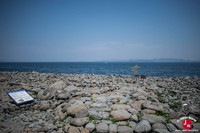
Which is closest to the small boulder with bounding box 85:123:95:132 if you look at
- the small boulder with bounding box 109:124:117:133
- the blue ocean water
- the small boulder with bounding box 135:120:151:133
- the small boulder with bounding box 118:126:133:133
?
the small boulder with bounding box 109:124:117:133

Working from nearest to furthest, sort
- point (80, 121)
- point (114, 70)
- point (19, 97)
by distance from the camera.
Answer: point (80, 121), point (19, 97), point (114, 70)

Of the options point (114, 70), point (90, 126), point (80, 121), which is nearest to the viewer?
point (90, 126)

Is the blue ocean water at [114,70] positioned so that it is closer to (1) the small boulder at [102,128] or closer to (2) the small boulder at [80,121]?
(2) the small boulder at [80,121]

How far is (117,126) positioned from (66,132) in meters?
1.99

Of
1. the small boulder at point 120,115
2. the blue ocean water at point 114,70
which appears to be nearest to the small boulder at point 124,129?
the small boulder at point 120,115

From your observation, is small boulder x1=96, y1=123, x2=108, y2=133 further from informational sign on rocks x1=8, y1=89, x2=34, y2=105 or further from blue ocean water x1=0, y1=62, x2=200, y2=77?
blue ocean water x1=0, y1=62, x2=200, y2=77

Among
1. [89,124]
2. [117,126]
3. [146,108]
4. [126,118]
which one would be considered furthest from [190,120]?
[89,124]

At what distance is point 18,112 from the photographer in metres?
5.16

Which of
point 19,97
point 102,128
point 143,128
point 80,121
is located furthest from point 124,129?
point 19,97

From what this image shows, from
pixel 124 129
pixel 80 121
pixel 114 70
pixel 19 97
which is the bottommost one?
pixel 114 70

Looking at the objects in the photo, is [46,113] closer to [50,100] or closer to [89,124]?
[50,100]

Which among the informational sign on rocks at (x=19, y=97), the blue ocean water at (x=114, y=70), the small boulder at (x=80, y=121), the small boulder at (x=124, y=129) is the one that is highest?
the informational sign on rocks at (x=19, y=97)

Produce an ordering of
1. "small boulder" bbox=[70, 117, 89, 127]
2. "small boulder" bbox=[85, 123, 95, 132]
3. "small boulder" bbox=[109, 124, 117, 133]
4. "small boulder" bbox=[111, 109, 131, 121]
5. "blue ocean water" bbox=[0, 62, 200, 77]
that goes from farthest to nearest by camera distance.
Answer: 1. "blue ocean water" bbox=[0, 62, 200, 77]
2. "small boulder" bbox=[111, 109, 131, 121]
3. "small boulder" bbox=[70, 117, 89, 127]
4. "small boulder" bbox=[85, 123, 95, 132]
5. "small boulder" bbox=[109, 124, 117, 133]

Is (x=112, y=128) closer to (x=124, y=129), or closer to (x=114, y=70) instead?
(x=124, y=129)
